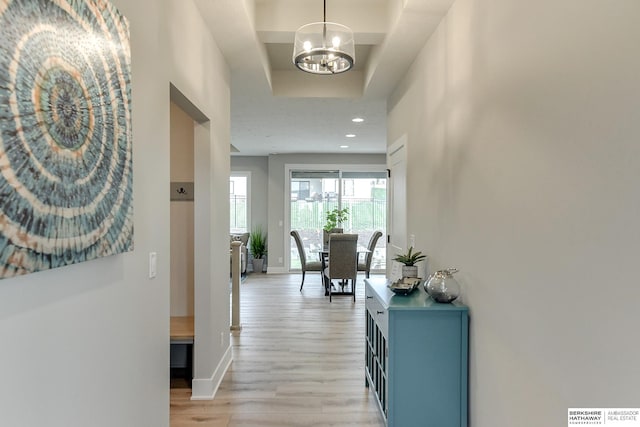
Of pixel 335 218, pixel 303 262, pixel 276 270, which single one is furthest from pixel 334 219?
pixel 276 270

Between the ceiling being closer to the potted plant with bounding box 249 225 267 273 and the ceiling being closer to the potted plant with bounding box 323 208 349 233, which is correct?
the potted plant with bounding box 323 208 349 233

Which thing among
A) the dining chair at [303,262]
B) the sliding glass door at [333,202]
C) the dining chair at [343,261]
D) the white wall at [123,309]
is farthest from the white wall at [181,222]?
the sliding glass door at [333,202]

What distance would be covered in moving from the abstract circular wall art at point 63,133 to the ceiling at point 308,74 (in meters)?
1.35

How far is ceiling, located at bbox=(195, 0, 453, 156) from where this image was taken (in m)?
2.59

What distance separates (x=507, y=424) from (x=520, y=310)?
53 centimetres

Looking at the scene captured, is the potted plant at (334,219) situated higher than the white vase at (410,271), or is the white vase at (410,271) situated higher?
the potted plant at (334,219)

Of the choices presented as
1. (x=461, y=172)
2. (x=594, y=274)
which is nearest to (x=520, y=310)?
(x=594, y=274)

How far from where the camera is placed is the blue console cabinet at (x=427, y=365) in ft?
6.95

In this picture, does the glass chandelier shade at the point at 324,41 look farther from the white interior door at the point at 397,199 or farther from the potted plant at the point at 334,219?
the potted plant at the point at 334,219

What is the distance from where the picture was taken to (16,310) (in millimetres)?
938

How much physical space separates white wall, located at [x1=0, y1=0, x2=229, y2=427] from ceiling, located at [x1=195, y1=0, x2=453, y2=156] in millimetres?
433

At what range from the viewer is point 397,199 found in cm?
392

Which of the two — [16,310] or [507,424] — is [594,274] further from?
[16,310]

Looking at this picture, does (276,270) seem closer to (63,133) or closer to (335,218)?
(335,218)
